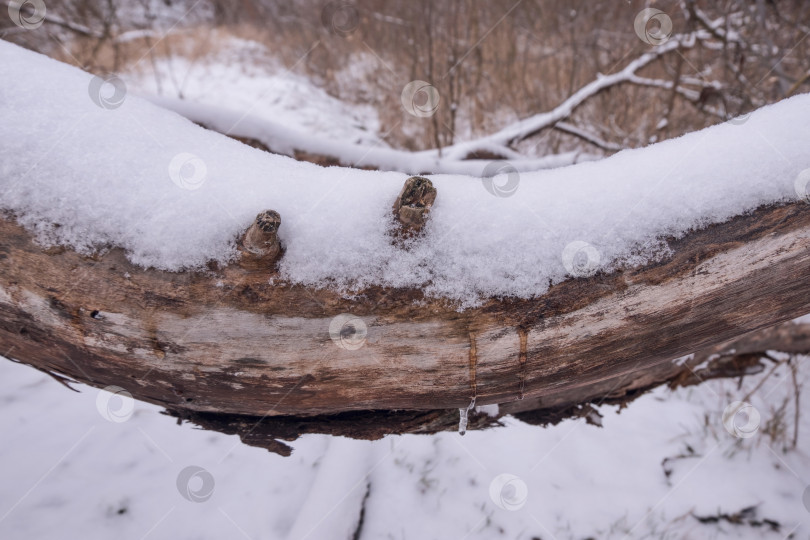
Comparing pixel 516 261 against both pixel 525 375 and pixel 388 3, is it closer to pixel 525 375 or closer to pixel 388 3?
pixel 525 375

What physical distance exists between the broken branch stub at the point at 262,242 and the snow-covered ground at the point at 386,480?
129cm

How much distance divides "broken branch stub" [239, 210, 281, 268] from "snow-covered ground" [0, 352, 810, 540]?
4.24 feet

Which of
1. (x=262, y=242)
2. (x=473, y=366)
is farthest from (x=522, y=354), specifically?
(x=262, y=242)

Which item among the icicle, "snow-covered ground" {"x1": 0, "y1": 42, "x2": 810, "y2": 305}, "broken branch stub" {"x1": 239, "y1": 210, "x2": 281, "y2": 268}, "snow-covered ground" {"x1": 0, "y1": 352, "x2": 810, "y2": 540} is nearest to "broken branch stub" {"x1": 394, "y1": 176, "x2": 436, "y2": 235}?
"snow-covered ground" {"x1": 0, "y1": 42, "x2": 810, "y2": 305}

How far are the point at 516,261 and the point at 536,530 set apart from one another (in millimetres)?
1596

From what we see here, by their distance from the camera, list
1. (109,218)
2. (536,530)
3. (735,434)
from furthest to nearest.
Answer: (735,434) → (536,530) → (109,218)

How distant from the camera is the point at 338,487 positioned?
1.89 m

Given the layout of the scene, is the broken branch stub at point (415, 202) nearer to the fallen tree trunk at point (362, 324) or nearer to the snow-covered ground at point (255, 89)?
the fallen tree trunk at point (362, 324)

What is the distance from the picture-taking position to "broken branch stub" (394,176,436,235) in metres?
0.70

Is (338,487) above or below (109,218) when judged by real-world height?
above

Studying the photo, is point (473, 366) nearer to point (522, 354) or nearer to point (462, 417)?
point (522, 354)

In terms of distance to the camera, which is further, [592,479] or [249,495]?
[592,479]

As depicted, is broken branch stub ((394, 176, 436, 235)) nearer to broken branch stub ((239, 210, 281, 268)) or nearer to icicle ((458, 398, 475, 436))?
broken branch stub ((239, 210, 281, 268))

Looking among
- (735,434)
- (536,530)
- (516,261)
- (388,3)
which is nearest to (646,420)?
(735,434)
